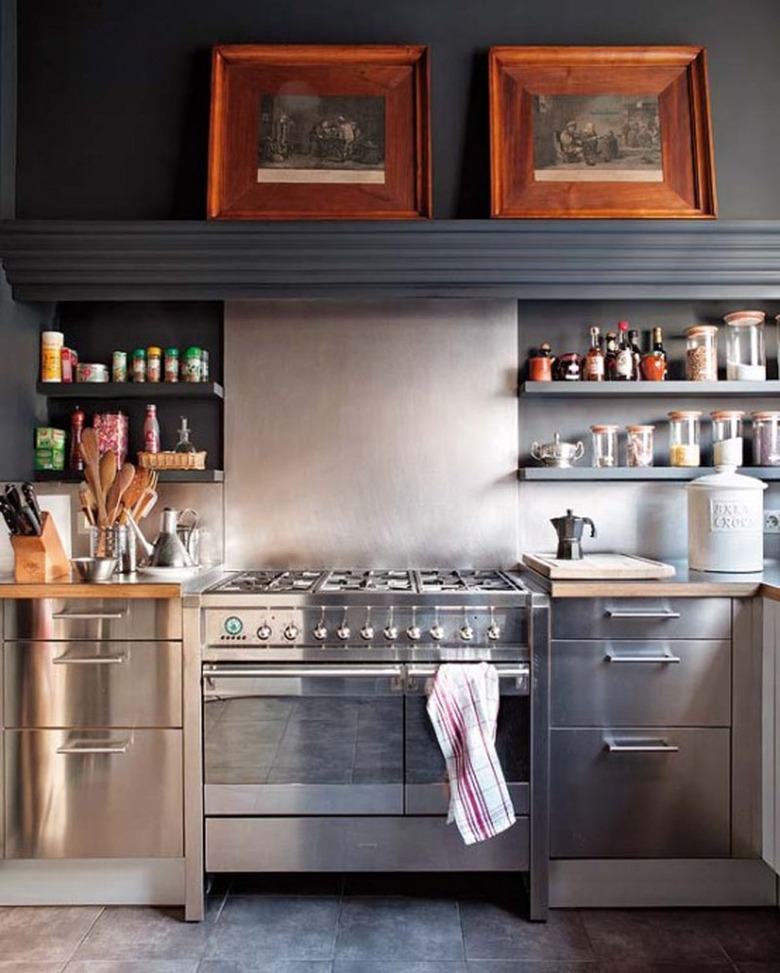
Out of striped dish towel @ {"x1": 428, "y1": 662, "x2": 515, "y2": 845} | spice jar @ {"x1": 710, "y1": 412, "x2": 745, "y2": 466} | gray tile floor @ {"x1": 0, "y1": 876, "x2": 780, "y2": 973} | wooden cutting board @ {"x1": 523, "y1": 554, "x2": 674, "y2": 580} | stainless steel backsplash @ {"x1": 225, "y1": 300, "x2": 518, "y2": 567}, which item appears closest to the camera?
gray tile floor @ {"x1": 0, "y1": 876, "x2": 780, "y2": 973}

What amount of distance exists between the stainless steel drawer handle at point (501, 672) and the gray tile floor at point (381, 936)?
→ 2.29 feet

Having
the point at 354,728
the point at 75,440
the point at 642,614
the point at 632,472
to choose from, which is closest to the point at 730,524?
the point at 632,472

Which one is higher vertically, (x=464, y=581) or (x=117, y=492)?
(x=117, y=492)

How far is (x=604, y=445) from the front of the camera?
2.67 meters

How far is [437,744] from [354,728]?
0.80ft

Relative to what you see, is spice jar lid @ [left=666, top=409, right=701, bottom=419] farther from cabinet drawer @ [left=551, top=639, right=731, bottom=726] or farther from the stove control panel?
the stove control panel

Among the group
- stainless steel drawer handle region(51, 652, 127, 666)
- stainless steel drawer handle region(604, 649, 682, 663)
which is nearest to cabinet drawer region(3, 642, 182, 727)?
stainless steel drawer handle region(51, 652, 127, 666)

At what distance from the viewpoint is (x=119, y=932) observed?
79.7 inches

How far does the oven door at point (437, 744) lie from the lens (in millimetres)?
2092

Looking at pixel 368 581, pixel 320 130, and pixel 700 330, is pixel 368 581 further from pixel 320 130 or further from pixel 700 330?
pixel 320 130

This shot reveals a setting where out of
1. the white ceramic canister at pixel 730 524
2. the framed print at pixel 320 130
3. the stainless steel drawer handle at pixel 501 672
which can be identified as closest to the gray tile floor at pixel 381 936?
the stainless steel drawer handle at pixel 501 672

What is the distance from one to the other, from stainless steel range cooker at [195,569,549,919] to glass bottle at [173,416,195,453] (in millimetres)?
698

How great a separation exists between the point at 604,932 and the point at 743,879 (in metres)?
0.47

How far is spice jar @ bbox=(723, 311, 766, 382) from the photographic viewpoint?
2.58 m
